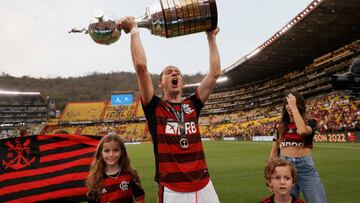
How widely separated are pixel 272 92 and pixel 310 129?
5846cm

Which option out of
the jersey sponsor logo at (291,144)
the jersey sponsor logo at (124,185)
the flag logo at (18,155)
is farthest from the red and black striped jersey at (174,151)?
the flag logo at (18,155)

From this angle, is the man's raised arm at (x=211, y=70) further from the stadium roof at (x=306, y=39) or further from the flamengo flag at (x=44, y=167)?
the stadium roof at (x=306, y=39)

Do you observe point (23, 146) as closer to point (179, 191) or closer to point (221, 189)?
point (179, 191)

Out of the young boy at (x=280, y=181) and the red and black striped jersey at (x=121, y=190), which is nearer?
the young boy at (x=280, y=181)

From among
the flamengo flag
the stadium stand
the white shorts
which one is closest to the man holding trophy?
the white shorts

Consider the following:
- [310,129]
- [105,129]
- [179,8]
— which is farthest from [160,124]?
[105,129]

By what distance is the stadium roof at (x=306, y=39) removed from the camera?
2825 centimetres

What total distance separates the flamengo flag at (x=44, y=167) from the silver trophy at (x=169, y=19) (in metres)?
3.05

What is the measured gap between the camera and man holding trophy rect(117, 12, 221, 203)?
2.57m

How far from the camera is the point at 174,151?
8.68 ft

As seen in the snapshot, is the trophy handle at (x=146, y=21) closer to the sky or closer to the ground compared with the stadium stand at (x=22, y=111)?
closer to the ground

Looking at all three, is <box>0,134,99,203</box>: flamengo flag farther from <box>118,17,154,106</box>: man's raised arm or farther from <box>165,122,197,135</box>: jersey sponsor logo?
<box>118,17,154,106</box>: man's raised arm

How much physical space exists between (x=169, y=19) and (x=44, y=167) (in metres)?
3.50

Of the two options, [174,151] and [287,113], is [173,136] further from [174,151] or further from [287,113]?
[287,113]
